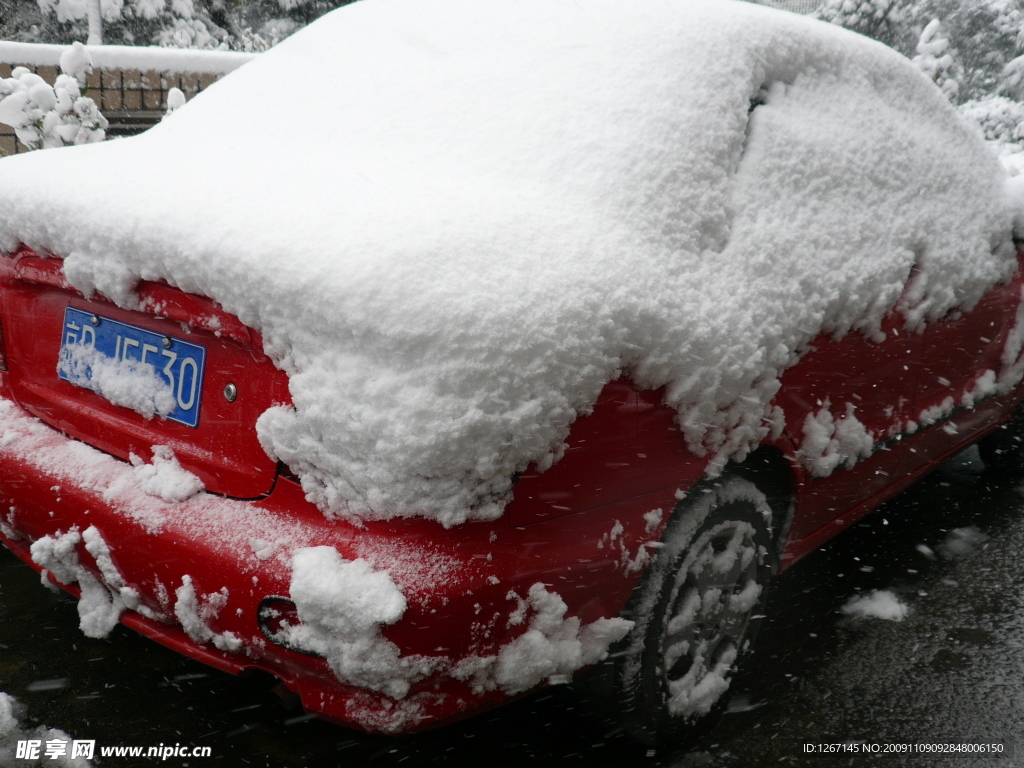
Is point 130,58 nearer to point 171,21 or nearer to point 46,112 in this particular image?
point 46,112

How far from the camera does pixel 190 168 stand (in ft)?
6.21

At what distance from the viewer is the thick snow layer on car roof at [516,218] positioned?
140cm

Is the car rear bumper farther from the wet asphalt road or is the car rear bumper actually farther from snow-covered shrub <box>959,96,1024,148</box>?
snow-covered shrub <box>959,96,1024,148</box>

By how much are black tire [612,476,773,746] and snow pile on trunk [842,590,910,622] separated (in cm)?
66

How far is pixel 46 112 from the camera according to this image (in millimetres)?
4488

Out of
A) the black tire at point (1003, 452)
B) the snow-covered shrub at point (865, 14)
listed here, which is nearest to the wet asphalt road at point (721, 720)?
the black tire at point (1003, 452)

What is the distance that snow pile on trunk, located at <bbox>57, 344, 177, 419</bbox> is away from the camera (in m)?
1.73

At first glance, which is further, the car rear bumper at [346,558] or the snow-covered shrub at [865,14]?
the snow-covered shrub at [865,14]

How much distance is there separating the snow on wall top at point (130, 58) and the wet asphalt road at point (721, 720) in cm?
471

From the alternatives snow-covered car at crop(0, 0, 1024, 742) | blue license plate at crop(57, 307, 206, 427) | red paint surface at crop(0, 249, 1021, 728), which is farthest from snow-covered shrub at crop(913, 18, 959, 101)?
blue license plate at crop(57, 307, 206, 427)

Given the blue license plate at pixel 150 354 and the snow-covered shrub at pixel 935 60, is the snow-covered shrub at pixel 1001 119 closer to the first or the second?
the snow-covered shrub at pixel 935 60

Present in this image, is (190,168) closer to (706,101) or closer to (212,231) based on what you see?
(212,231)

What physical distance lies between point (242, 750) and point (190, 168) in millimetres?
1318

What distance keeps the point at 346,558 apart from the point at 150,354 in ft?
2.11
